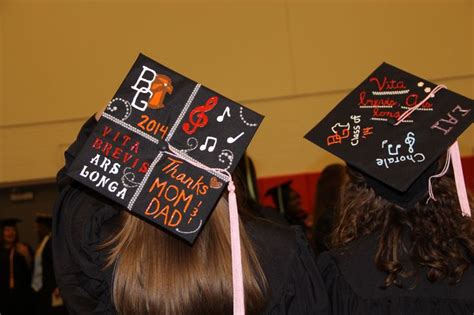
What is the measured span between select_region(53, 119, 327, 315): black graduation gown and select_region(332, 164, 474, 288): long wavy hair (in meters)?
0.23

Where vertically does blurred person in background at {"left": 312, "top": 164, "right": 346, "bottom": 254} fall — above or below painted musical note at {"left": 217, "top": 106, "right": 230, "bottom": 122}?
below

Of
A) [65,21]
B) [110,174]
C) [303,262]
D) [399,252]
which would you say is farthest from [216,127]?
[65,21]

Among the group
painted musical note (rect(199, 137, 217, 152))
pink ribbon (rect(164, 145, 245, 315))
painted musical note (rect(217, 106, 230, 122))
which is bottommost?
pink ribbon (rect(164, 145, 245, 315))

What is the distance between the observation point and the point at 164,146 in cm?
175

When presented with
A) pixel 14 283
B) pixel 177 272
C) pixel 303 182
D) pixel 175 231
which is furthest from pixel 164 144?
pixel 303 182

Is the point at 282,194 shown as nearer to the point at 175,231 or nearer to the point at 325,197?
the point at 325,197

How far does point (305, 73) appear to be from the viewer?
799cm

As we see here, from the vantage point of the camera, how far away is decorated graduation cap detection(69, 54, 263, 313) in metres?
1.72

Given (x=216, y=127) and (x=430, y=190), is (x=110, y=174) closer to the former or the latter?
(x=216, y=127)

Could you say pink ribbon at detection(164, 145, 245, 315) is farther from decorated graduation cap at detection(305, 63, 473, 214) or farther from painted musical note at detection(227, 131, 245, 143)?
decorated graduation cap at detection(305, 63, 473, 214)

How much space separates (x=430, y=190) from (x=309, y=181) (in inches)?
233

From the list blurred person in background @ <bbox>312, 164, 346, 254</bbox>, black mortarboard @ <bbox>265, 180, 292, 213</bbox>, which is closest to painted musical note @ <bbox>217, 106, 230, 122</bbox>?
blurred person in background @ <bbox>312, 164, 346, 254</bbox>

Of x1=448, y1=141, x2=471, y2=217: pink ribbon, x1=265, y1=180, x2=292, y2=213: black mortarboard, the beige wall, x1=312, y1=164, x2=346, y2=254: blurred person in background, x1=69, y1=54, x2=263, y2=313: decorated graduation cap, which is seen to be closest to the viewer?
x1=69, y1=54, x2=263, y2=313: decorated graduation cap

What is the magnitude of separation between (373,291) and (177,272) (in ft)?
2.20
